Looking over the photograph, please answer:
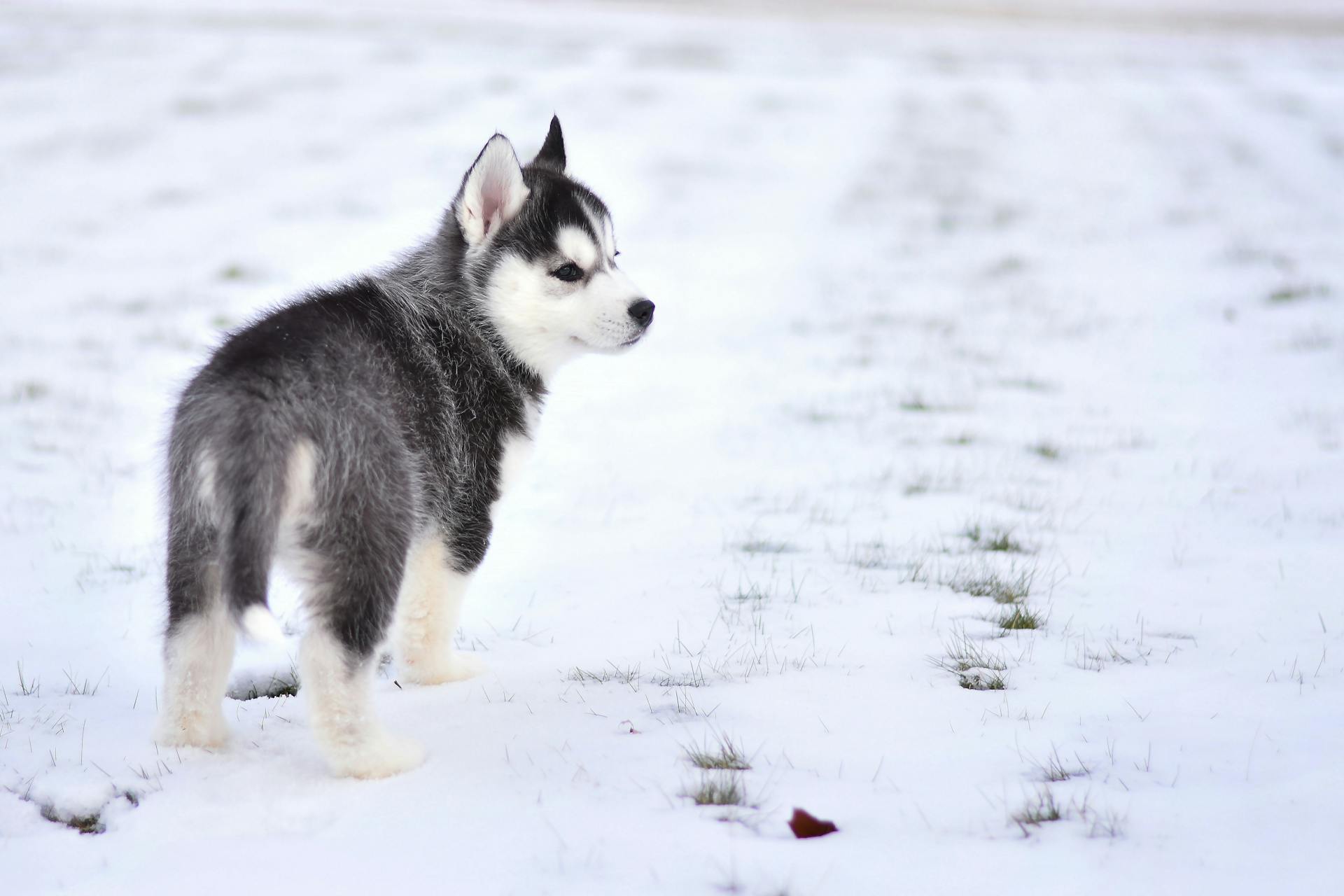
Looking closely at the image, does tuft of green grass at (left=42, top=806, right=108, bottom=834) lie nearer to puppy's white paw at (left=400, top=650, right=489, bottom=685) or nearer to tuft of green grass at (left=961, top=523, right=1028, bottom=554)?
puppy's white paw at (left=400, top=650, right=489, bottom=685)

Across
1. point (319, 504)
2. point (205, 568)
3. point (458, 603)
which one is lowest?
point (458, 603)

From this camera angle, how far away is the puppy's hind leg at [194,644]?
342cm

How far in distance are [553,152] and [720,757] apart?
2.99 metres

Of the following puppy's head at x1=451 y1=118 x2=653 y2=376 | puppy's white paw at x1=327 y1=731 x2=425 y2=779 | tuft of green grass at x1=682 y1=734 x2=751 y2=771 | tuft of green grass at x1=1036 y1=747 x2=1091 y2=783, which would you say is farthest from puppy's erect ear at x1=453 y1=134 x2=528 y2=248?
tuft of green grass at x1=1036 y1=747 x2=1091 y2=783

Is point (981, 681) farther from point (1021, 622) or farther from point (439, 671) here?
point (439, 671)

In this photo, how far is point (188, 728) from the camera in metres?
3.57

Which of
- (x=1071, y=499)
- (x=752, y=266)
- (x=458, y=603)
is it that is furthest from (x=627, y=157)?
(x=458, y=603)

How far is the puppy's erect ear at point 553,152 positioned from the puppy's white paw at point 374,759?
2761 millimetres

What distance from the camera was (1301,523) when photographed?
612 cm

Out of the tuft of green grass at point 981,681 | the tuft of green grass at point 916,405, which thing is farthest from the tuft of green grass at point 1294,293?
the tuft of green grass at point 981,681

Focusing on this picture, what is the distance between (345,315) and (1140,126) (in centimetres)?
2043

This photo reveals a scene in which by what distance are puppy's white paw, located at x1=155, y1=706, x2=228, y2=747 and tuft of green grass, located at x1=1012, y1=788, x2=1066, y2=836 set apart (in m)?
2.54

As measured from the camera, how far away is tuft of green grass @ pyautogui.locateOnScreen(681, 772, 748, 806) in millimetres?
3154

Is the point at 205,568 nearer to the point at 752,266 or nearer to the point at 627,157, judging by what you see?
the point at 752,266
